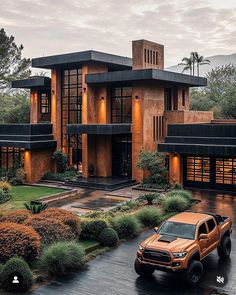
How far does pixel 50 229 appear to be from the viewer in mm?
15047

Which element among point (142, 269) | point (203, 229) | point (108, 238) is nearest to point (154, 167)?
point (108, 238)

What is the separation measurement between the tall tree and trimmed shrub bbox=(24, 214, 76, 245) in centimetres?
3841

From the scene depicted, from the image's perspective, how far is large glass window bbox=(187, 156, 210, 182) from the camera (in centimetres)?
2903

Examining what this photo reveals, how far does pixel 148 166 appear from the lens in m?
29.1

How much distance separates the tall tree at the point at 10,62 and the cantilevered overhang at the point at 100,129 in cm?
2350

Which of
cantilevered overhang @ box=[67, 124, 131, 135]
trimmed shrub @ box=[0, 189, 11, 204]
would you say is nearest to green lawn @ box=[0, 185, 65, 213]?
trimmed shrub @ box=[0, 189, 11, 204]

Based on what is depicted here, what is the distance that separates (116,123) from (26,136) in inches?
304

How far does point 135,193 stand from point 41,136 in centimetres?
1048

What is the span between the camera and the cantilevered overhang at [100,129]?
30.0m

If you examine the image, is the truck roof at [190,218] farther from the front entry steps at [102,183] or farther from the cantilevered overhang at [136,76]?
the cantilevered overhang at [136,76]

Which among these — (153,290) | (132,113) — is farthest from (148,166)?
(153,290)

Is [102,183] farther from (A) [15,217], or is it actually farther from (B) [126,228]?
(A) [15,217]

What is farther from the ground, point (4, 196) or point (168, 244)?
point (168, 244)

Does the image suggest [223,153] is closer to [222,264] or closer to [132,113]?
[132,113]
